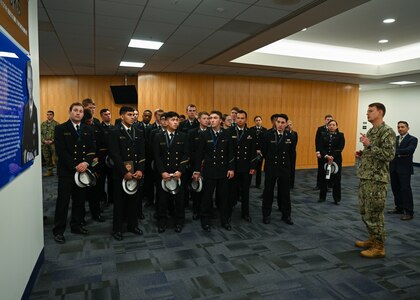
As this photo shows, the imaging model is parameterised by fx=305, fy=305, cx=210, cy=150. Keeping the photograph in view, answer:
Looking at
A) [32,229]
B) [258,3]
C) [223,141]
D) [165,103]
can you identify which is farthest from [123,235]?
[165,103]

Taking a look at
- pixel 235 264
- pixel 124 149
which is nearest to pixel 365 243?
pixel 235 264

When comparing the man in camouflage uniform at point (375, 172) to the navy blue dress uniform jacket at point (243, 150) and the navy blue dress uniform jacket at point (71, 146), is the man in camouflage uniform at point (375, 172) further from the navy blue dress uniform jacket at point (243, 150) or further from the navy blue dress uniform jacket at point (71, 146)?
the navy blue dress uniform jacket at point (71, 146)

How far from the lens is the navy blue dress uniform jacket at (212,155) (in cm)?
435

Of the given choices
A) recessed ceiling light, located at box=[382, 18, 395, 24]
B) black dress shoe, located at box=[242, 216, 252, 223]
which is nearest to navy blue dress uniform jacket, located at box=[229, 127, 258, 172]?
black dress shoe, located at box=[242, 216, 252, 223]

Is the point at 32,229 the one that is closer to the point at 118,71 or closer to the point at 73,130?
the point at 73,130

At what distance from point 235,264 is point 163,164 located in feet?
5.41

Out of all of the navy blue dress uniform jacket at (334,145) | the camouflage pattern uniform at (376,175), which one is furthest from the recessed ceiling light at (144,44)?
the camouflage pattern uniform at (376,175)

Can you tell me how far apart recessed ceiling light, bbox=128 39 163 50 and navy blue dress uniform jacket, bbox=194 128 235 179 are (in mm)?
2662

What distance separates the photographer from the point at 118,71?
31.7ft

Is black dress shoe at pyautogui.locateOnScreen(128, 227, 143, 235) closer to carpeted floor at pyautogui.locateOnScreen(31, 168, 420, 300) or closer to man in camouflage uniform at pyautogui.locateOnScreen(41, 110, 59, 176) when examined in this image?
carpeted floor at pyautogui.locateOnScreen(31, 168, 420, 300)

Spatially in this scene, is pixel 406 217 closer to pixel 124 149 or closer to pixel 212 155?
pixel 212 155

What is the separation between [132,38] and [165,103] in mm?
4023

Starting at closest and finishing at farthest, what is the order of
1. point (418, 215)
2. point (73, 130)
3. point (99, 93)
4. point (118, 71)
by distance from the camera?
point (73, 130) < point (418, 215) < point (118, 71) < point (99, 93)

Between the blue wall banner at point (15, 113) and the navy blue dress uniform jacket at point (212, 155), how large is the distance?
219cm
